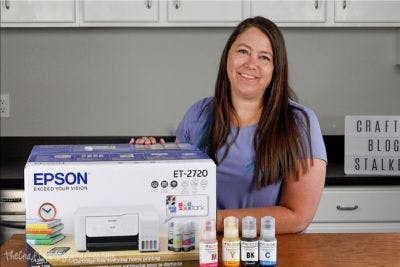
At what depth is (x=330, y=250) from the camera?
1.52 meters

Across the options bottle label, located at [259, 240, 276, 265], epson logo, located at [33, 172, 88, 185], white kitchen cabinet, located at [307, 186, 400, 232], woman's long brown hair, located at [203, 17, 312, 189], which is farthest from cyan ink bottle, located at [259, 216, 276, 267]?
white kitchen cabinet, located at [307, 186, 400, 232]

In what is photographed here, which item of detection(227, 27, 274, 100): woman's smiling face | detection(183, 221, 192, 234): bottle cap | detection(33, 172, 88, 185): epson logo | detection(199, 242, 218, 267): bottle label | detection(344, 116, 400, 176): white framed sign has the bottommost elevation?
detection(344, 116, 400, 176): white framed sign

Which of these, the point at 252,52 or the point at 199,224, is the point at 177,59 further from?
the point at 199,224

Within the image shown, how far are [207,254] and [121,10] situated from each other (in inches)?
81.2

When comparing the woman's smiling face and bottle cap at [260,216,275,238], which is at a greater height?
the woman's smiling face

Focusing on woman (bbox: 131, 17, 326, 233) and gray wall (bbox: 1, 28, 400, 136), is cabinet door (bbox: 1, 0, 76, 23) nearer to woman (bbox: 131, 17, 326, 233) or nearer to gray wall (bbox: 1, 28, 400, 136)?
gray wall (bbox: 1, 28, 400, 136)

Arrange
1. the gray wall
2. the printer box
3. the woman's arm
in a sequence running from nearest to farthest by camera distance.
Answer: the printer box < the woman's arm < the gray wall

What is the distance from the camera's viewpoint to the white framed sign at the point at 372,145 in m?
2.92

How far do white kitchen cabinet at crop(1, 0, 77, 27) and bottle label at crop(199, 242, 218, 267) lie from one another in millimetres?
2130

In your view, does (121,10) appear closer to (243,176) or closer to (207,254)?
(243,176)

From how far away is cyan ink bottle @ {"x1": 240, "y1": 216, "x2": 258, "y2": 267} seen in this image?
1216 millimetres

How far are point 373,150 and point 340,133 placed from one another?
520 mm

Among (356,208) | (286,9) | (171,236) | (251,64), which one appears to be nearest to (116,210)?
(171,236)

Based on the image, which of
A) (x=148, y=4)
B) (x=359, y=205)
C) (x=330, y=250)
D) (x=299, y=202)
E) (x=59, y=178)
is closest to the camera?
(x=59, y=178)
